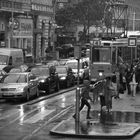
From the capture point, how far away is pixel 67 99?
28938mm

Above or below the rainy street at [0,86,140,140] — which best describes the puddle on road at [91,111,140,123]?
above

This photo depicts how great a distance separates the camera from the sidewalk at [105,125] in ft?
54.0

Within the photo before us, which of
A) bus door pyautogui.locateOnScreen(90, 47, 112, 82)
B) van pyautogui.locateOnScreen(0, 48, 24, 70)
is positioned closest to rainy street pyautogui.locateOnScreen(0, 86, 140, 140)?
bus door pyautogui.locateOnScreen(90, 47, 112, 82)

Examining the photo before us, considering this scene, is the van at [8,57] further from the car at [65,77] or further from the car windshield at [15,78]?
Answer: the car windshield at [15,78]

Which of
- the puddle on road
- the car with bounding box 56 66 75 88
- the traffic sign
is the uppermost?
the traffic sign

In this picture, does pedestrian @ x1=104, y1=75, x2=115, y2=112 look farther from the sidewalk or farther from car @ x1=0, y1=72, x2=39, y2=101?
car @ x1=0, y1=72, x2=39, y2=101

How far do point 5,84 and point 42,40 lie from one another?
51734 millimetres

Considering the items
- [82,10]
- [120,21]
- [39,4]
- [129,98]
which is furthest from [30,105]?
[82,10]

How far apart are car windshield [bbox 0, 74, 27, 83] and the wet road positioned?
1.12m

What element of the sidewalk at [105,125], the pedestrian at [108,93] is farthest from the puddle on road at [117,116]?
the pedestrian at [108,93]

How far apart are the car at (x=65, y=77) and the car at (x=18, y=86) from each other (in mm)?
7352

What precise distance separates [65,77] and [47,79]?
15.8 feet

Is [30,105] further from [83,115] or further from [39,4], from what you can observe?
[39,4]

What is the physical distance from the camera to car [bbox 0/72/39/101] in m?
26.9
